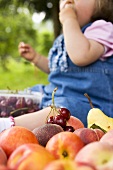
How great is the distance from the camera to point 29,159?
0.80m

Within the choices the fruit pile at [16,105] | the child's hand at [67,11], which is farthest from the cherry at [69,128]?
A: the child's hand at [67,11]

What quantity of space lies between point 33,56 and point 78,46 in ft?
2.26

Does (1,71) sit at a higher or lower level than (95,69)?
lower

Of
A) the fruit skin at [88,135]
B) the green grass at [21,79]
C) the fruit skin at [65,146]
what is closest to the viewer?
the fruit skin at [65,146]

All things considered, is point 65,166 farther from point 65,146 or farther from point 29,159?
point 65,146

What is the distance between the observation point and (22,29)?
9297mm

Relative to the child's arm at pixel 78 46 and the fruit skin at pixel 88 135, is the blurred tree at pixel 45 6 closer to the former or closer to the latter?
the child's arm at pixel 78 46

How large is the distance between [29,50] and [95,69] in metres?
0.64

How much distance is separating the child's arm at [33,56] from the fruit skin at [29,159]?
177 centimetres

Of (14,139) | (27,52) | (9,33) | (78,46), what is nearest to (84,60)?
(78,46)

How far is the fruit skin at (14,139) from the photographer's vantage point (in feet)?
3.36

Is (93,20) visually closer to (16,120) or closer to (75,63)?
(75,63)

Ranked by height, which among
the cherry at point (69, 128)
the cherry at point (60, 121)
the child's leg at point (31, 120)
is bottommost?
the child's leg at point (31, 120)

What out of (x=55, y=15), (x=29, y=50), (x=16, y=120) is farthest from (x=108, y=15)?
(x=55, y=15)
